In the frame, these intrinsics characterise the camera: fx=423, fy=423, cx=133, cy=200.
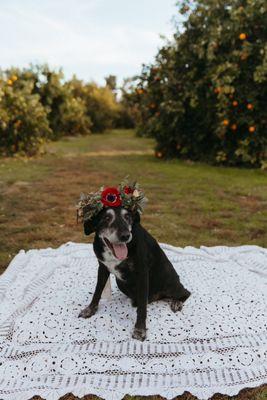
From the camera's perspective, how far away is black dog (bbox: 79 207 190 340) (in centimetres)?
316

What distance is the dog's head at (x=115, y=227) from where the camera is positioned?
3084mm

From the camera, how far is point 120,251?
3.16 m

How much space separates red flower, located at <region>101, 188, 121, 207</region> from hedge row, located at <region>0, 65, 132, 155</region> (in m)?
10.3

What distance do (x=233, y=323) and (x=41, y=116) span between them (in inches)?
482

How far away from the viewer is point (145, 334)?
3.32 metres

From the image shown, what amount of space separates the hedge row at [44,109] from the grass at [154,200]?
3.36 ft

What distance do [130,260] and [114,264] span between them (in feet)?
0.44

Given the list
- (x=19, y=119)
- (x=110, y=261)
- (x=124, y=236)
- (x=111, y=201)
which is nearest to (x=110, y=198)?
(x=111, y=201)

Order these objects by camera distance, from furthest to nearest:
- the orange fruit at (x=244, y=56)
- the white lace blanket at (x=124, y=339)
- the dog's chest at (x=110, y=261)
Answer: the orange fruit at (x=244, y=56)
the dog's chest at (x=110, y=261)
the white lace blanket at (x=124, y=339)

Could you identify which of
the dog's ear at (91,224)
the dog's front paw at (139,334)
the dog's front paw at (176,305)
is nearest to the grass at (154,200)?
the dog's front paw at (139,334)

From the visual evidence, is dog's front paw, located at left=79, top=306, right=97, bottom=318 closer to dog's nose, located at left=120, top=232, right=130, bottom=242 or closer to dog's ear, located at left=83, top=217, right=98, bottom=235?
dog's ear, located at left=83, top=217, right=98, bottom=235

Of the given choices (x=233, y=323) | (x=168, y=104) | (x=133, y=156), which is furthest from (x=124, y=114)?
(x=233, y=323)

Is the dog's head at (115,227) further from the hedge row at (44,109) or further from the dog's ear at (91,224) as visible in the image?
the hedge row at (44,109)

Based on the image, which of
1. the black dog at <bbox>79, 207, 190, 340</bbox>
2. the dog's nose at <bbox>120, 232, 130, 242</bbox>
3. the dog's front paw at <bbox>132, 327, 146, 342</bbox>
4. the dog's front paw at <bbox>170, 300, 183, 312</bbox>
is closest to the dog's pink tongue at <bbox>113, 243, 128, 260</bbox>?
the black dog at <bbox>79, 207, 190, 340</bbox>
